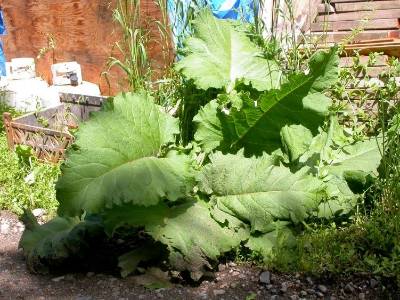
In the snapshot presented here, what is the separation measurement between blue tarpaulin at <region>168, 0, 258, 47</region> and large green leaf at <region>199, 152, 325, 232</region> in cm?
127

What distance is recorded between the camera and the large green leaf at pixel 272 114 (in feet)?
10.3

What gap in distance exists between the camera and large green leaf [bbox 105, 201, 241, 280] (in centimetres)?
269

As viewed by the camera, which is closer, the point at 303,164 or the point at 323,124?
the point at 303,164

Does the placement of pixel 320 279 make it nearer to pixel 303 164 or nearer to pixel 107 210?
pixel 303 164

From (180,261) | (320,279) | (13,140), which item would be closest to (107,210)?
(180,261)

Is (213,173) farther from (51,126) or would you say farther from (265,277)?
(51,126)

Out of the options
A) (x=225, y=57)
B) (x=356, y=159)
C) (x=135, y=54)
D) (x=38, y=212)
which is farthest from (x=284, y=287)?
(x=135, y=54)

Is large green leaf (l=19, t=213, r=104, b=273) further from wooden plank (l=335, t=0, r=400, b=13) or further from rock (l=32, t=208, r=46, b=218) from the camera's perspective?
wooden plank (l=335, t=0, r=400, b=13)

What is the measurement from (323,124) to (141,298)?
4.92 ft

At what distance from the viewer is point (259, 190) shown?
291 centimetres

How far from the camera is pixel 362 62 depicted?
3.94 m

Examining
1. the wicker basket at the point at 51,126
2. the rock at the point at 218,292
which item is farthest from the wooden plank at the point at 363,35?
the rock at the point at 218,292

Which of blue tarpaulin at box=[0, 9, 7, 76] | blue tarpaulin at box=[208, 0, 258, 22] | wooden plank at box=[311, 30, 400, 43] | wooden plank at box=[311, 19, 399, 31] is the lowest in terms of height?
blue tarpaulin at box=[0, 9, 7, 76]

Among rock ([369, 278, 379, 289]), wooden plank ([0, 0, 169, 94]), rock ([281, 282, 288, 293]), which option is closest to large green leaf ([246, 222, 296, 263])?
rock ([281, 282, 288, 293])
